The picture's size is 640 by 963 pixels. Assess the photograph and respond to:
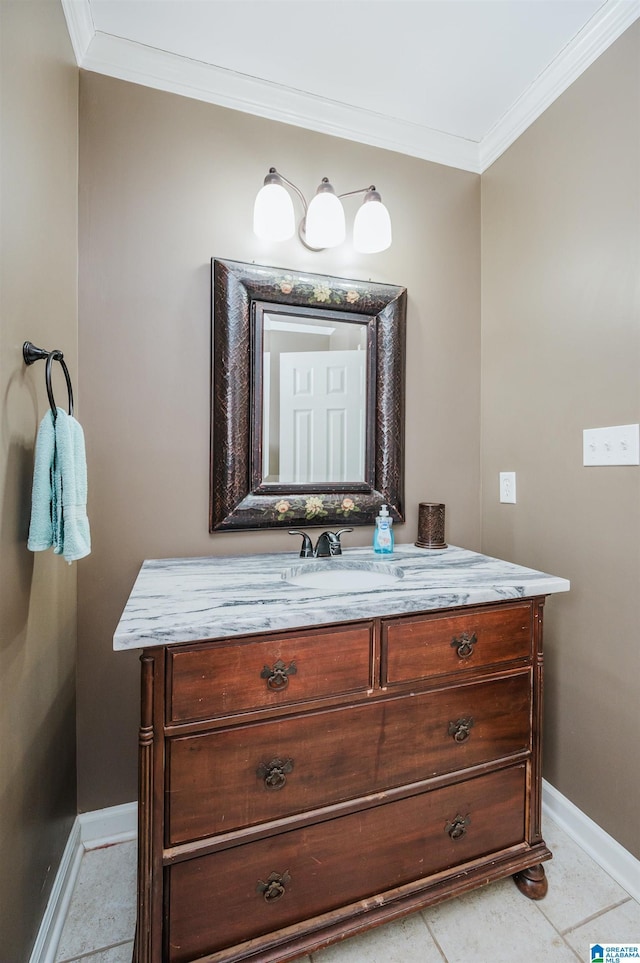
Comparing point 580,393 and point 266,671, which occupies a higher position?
point 580,393

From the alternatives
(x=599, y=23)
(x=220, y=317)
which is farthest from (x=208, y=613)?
(x=599, y=23)

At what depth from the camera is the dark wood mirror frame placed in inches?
63.1

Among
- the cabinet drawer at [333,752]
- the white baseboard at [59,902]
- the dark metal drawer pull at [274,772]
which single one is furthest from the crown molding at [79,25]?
the white baseboard at [59,902]

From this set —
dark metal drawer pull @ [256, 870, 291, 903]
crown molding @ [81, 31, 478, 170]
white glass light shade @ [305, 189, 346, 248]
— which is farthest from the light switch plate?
dark metal drawer pull @ [256, 870, 291, 903]

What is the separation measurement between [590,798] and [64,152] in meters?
2.57

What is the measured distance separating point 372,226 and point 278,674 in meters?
1.52

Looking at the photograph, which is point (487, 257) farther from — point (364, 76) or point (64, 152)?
point (64, 152)

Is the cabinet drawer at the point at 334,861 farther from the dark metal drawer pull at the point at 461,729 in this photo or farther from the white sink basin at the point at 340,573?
the white sink basin at the point at 340,573

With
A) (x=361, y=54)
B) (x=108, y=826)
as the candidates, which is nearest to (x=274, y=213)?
(x=361, y=54)

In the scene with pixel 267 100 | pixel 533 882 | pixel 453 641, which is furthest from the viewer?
pixel 267 100

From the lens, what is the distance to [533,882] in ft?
4.36

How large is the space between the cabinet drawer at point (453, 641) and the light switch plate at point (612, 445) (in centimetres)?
53

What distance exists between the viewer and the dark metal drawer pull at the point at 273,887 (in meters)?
1.07

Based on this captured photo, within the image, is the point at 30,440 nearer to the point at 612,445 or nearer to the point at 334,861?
the point at 334,861
